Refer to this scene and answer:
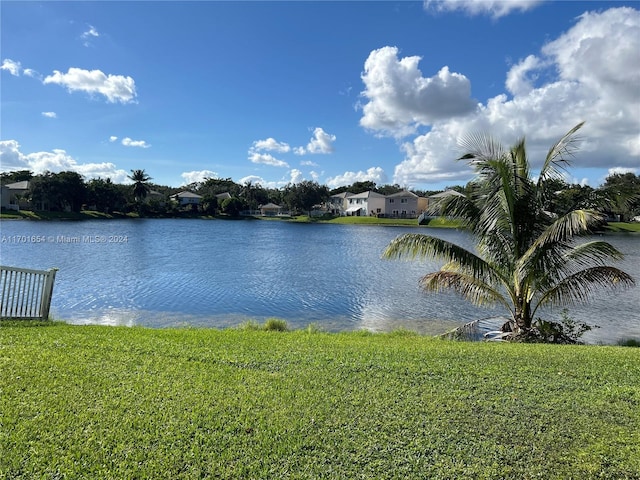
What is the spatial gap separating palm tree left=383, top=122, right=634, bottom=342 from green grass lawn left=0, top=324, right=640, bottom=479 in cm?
399

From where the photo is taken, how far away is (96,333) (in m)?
7.52

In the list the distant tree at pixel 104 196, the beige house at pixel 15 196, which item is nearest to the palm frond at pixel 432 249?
the distant tree at pixel 104 196

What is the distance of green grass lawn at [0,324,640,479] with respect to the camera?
10.7ft

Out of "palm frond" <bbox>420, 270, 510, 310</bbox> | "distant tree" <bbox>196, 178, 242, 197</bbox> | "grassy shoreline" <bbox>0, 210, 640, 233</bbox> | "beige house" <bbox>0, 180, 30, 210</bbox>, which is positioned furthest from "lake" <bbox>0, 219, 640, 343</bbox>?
"distant tree" <bbox>196, 178, 242, 197</bbox>

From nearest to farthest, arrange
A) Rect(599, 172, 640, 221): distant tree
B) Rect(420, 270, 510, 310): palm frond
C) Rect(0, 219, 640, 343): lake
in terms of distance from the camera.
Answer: Rect(599, 172, 640, 221): distant tree, Rect(420, 270, 510, 310): palm frond, Rect(0, 219, 640, 343): lake

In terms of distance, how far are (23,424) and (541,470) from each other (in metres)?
4.56

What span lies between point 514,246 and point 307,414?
319 inches

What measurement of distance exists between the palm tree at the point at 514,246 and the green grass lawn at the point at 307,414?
13.1 feet

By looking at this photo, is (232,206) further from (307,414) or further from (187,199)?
(307,414)

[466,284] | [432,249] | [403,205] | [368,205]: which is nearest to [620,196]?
[466,284]

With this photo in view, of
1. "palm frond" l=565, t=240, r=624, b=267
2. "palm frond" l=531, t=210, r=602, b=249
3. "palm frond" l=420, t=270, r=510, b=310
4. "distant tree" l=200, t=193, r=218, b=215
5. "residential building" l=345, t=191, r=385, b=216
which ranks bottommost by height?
"palm frond" l=420, t=270, r=510, b=310

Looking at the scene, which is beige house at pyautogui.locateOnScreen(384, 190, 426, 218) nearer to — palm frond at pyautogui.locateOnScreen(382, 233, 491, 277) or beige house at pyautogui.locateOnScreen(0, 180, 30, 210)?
beige house at pyautogui.locateOnScreen(0, 180, 30, 210)

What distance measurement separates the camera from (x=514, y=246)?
33.4 ft

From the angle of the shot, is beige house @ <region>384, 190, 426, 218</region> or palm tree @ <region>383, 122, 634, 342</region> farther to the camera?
beige house @ <region>384, 190, 426, 218</region>
